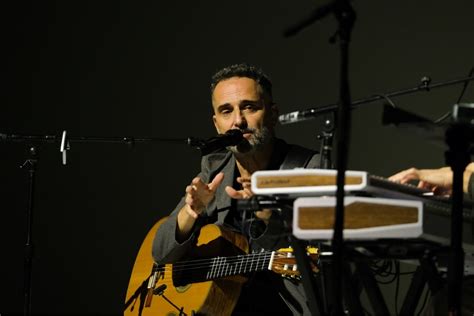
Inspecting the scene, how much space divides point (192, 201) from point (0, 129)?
201cm

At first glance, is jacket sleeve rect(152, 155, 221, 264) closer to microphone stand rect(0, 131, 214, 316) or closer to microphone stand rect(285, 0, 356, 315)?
microphone stand rect(0, 131, 214, 316)

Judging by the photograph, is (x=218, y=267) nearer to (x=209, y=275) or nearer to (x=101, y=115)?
(x=209, y=275)

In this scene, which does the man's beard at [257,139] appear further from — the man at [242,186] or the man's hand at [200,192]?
the man's hand at [200,192]

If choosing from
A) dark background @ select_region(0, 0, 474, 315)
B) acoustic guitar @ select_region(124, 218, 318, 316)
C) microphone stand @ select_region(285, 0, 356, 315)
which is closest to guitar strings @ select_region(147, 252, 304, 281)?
acoustic guitar @ select_region(124, 218, 318, 316)

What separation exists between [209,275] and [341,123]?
4.05 feet

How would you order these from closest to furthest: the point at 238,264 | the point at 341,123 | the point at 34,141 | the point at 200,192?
the point at 341,123 < the point at 200,192 < the point at 238,264 < the point at 34,141

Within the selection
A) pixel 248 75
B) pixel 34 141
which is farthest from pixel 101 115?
pixel 248 75

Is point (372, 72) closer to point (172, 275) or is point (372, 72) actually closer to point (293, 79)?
point (293, 79)

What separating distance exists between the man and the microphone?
97 millimetres

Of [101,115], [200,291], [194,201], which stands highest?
[101,115]

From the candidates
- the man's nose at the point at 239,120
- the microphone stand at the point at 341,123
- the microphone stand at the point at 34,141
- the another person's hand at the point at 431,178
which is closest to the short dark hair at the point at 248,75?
the man's nose at the point at 239,120

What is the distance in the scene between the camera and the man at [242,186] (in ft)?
8.33

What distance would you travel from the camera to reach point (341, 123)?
1.60 meters

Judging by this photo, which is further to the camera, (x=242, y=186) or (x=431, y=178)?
(x=242, y=186)
